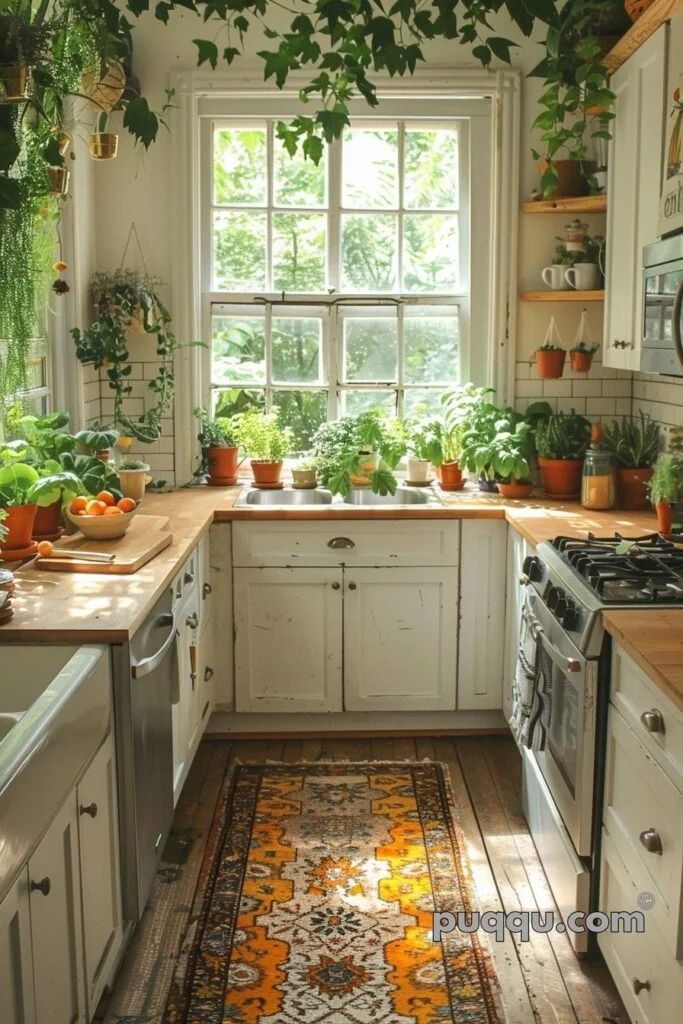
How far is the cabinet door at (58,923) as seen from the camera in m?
1.88

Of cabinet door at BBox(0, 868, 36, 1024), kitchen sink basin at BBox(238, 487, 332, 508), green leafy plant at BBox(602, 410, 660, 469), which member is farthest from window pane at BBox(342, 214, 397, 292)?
cabinet door at BBox(0, 868, 36, 1024)

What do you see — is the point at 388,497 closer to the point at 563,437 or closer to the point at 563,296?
the point at 563,437

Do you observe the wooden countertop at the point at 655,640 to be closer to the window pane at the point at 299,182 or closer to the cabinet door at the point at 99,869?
the cabinet door at the point at 99,869

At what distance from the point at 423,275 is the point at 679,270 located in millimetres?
1832

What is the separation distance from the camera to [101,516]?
11.1 ft

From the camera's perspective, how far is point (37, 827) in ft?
6.14

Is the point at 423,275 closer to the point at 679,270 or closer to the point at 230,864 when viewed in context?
the point at 679,270

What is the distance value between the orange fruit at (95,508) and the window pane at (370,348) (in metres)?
1.69

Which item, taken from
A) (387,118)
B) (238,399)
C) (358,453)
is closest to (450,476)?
(358,453)

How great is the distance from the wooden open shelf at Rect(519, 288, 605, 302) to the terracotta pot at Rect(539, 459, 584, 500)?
65 centimetres

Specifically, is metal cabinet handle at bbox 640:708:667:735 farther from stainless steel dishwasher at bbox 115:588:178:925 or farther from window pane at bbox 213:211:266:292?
window pane at bbox 213:211:266:292

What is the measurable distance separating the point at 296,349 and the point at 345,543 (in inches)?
43.0

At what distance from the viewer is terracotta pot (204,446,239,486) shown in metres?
4.63

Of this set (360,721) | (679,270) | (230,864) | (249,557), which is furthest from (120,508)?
(679,270)
